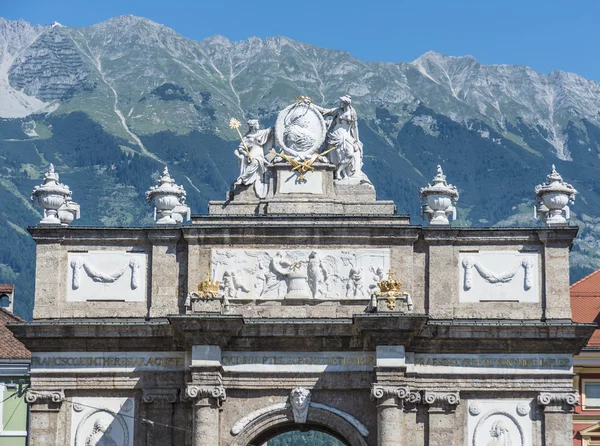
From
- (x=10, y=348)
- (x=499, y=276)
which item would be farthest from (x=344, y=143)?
(x=10, y=348)

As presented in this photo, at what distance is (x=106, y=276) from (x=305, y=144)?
7365 millimetres

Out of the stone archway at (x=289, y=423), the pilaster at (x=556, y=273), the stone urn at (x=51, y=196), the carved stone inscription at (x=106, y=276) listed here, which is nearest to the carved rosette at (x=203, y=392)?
the stone archway at (x=289, y=423)

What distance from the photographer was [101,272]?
167ft

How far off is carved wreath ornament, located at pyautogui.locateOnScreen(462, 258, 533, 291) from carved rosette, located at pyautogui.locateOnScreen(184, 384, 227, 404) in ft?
26.7

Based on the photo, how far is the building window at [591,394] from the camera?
57.7m

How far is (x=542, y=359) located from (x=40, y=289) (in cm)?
1519

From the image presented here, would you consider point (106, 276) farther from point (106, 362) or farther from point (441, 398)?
point (441, 398)

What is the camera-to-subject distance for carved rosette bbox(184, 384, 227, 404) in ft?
159

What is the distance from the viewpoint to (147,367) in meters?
49.9

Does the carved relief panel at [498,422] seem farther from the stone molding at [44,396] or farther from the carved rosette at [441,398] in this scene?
the stone molding at [44,396]

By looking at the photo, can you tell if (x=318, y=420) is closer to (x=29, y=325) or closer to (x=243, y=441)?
(x=243, y=441)

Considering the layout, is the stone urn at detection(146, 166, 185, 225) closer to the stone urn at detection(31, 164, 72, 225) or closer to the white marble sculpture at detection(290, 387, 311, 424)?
the stone urn at detection(31, 164, 72, 225)

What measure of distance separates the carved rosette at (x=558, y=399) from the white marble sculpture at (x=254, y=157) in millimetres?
10461

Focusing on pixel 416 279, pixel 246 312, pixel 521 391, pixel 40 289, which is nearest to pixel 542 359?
pixel 521 391
